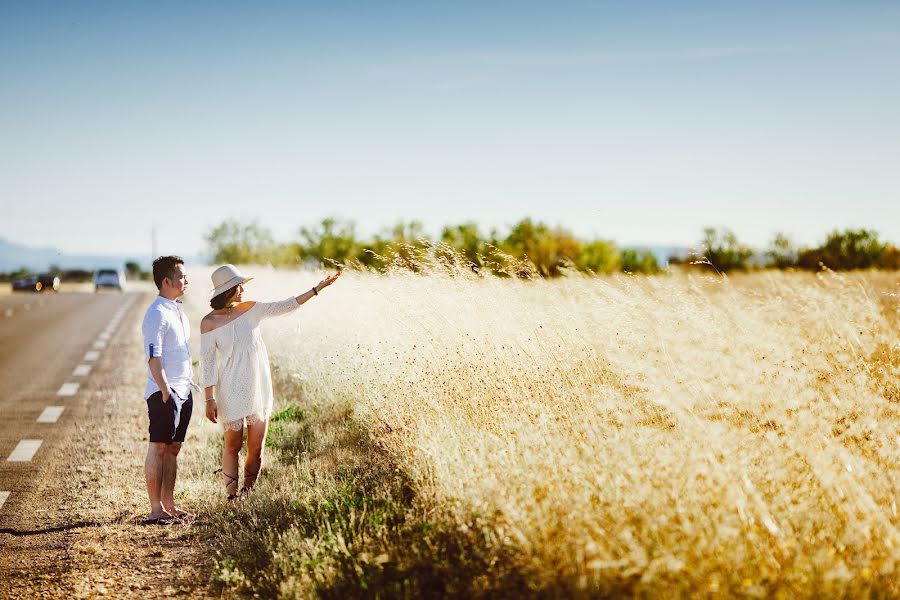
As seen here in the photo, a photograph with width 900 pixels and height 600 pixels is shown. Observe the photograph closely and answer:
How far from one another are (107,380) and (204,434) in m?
4.36

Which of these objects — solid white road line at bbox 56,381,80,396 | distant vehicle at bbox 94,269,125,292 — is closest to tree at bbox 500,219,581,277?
solid white road line at bbox 56,381,80,396

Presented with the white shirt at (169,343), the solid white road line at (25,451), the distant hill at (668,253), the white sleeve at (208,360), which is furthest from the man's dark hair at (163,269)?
the distant hill at (668,253)

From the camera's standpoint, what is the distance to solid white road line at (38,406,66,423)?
812 centimetres

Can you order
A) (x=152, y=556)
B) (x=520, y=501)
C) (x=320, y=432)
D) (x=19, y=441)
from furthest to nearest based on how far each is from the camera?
(x=19, y=441)
(x=320, y=432)
(x=152, y=556)
(x=520, y=501)

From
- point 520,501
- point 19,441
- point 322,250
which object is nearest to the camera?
point 520,501

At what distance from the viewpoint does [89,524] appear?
16.1 feet

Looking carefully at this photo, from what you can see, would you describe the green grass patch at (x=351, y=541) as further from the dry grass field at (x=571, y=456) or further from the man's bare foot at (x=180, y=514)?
the man's bare foot at (x=180, y=514)

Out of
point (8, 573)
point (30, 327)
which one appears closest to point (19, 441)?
point (8, 573)

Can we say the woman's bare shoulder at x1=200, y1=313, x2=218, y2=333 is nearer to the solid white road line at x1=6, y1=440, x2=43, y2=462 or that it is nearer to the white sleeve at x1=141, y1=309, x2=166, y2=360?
the white sleeve at x1=141, y1=309, x2=166, y2=360

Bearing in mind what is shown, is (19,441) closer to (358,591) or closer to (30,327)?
(358,591)

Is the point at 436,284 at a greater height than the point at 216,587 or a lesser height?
greater

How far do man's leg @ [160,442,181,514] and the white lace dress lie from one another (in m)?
0.38

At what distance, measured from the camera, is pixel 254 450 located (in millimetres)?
5266

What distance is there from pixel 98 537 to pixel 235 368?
52.8 inches
